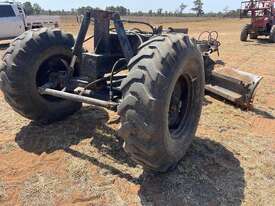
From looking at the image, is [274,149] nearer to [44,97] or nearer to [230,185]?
[230,185]

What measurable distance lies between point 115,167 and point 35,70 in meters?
1.74

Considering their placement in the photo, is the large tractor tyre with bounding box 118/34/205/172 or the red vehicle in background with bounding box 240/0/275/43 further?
the red vehicle in background with bounding box 240/0/275/43

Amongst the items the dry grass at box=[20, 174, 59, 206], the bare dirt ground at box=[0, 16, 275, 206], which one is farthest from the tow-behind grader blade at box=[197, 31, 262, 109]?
the dry grass at box=[20, 174, 59, 206]

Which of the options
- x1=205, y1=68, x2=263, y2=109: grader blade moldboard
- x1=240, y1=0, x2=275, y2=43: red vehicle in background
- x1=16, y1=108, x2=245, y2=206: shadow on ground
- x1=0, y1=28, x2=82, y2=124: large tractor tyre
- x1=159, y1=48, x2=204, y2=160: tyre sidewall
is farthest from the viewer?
x1=240, y1=0, x2=275, y2=43: red vehicle in background

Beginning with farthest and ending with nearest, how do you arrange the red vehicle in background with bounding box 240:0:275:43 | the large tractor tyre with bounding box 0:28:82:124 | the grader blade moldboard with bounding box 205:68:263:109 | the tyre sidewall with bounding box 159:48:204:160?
the red vehicle in background with bounding box 240:0:275:43 → the grader blade moldboard with bounding box 205:68:263:109 → the large tractor tyre with bounding box 0:28:82:124 → the tyre sidewall with bounding box 159:48:204:160

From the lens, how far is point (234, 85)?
6.79 m

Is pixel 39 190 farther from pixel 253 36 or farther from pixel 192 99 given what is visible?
pixel 253 36

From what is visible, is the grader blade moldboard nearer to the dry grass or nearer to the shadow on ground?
the shadow on ground

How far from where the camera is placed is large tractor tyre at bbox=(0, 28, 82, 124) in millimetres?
4930

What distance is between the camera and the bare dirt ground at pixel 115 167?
3.84 m

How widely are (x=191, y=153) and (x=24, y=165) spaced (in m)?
1.98

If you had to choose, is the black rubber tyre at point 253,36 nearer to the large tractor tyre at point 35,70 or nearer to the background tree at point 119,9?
the background tree at point 119,9

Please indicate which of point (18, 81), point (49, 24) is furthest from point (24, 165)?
point (49, 24)

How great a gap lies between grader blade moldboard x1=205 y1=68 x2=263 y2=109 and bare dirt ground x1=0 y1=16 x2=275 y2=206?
0.55 meters
